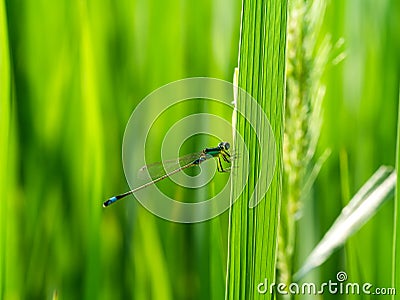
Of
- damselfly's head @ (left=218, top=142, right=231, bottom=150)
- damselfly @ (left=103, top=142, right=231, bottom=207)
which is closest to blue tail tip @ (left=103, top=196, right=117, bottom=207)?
damselfly @ (left=103, top=142, right=231, bottom=207)

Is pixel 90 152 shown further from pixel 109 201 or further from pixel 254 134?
pixel 254 134

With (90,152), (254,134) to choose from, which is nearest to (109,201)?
(90,152)

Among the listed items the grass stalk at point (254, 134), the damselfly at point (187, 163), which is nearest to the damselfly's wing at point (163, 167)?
the damselfly at point (187, 163)

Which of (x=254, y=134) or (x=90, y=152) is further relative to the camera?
(x=90, y=152)

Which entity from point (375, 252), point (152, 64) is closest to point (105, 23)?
point (152, 64)

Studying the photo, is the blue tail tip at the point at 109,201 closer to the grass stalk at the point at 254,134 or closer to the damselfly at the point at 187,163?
the damselfly at the point at 187,163

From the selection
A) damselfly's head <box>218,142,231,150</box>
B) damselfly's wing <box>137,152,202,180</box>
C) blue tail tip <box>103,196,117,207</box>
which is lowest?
blue tail tip <box>103,196,117,207</box>

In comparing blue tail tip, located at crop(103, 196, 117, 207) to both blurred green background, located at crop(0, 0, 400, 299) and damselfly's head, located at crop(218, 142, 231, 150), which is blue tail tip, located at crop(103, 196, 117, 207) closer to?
blurred green background, located at crop(0, 0, 400, 299)

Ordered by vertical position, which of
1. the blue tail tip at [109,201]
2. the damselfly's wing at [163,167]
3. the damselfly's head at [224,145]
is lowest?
the blue tail tip at [109,201]
